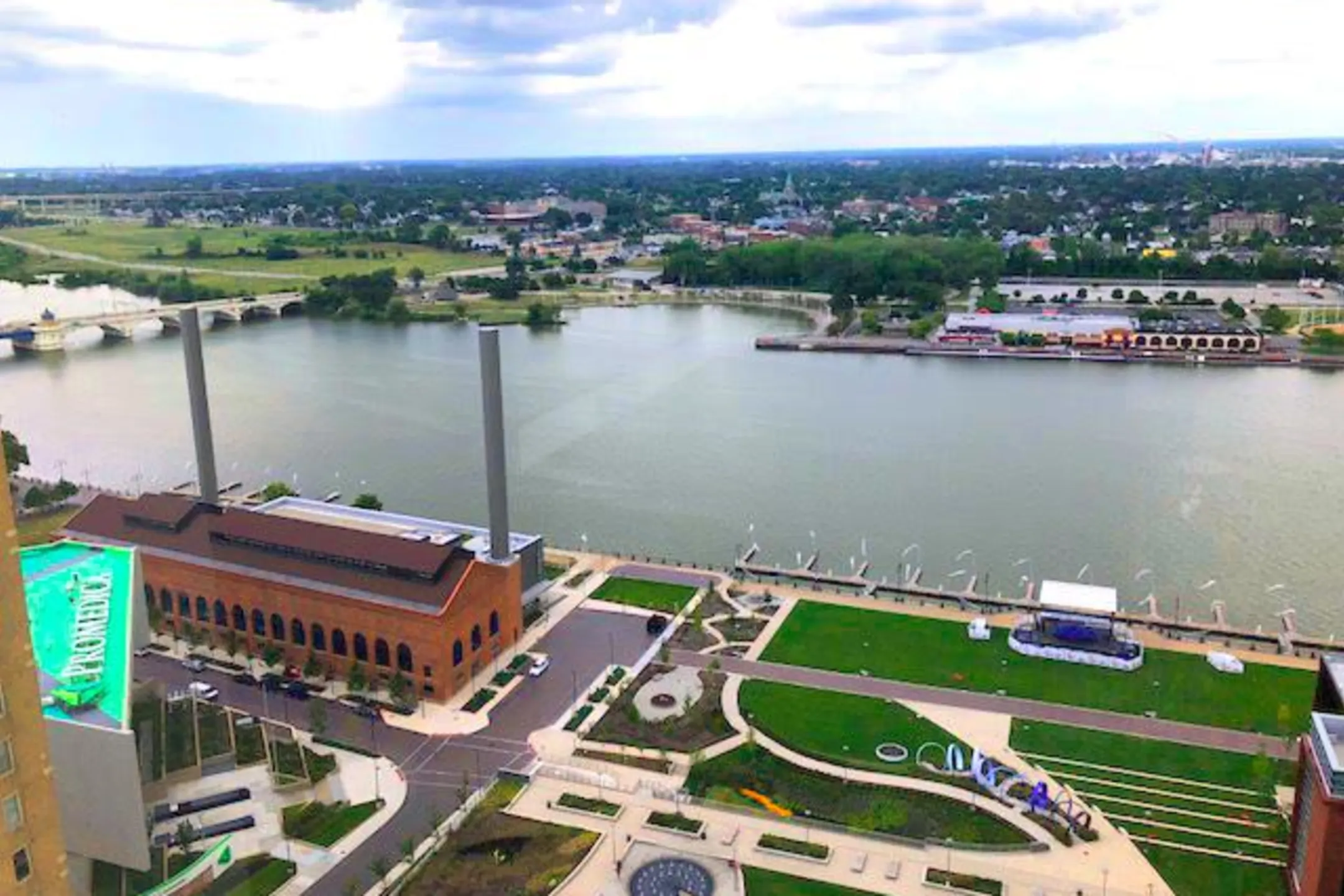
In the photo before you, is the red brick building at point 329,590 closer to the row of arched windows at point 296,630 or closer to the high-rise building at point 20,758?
the row of arched windows at point 296,630

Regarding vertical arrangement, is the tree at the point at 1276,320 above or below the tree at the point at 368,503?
above

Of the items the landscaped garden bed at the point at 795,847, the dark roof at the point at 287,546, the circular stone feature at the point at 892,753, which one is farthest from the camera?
the dark roof at the point at 287,546

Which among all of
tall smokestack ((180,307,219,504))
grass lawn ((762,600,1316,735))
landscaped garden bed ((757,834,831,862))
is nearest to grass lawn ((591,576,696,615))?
grass lawn ((762,600,1316,735))

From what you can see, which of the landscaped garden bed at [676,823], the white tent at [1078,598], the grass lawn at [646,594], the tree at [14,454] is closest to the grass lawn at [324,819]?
the landscaped garden bed at [676,823]

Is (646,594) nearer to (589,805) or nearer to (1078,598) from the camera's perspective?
(589,805)

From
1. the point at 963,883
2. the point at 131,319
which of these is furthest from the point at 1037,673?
the point at 131,319

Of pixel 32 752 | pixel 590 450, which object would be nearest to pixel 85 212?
pixel 590 450

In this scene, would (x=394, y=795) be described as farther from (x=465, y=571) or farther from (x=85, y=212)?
(x=85, y=212)
